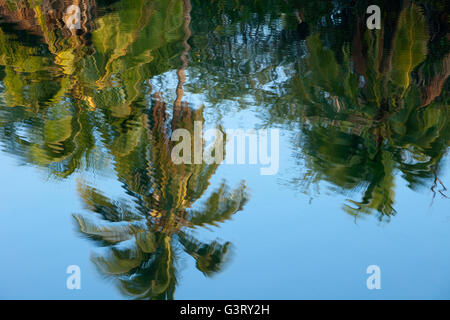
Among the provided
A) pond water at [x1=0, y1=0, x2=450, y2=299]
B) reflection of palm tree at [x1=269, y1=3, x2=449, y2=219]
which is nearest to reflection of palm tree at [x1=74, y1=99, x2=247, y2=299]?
pond water at [x1=0, y1=0, x2=450, y2=299]

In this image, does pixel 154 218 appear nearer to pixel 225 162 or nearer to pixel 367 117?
pixel 225 162

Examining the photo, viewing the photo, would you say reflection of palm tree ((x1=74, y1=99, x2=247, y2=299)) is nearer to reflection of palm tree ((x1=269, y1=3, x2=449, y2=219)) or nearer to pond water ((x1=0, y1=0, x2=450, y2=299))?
pond water ((x1=0, y1=0, x2=450, y2=299))

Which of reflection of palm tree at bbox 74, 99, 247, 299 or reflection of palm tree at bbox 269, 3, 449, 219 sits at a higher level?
reflection of palm tree at bbox 269, 3, 449, 219

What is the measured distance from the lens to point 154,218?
10.2ft

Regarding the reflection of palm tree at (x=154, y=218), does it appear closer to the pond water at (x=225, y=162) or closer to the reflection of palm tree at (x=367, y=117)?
the pond water at (x=225, y=162)

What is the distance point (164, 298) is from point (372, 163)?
5.73 ft

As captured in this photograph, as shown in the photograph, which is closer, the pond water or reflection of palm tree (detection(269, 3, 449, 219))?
the pond water

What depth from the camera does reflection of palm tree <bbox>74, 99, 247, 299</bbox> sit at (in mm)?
2764

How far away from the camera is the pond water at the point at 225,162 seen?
2.78m

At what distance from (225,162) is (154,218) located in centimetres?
72

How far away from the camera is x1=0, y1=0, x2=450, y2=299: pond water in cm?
278

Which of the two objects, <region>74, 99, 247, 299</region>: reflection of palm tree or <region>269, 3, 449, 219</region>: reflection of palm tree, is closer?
<region>74, 99, 247, 299</region>: reflection of palm tree

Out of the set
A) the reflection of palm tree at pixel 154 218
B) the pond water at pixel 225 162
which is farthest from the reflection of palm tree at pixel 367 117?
the reflection of palm tree at pixel 154 218

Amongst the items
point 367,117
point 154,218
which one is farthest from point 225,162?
point 367,117
